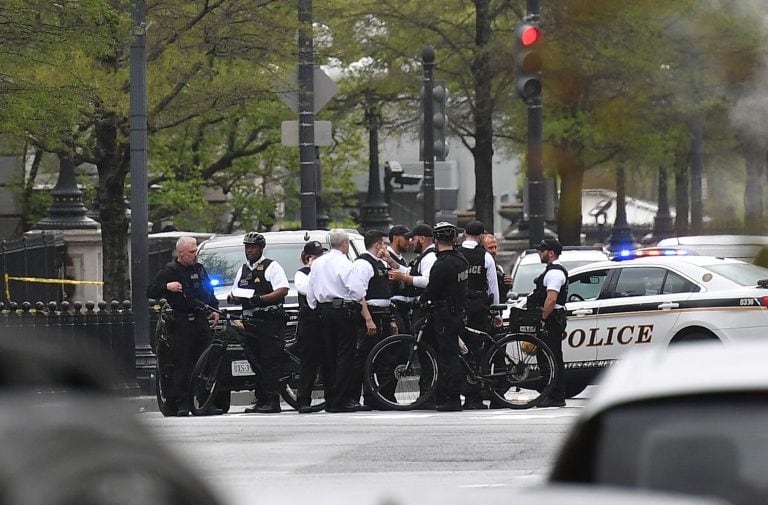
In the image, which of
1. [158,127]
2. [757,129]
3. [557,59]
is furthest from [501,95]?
[757,129]

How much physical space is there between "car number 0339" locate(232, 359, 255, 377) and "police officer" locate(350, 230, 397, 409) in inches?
41.7

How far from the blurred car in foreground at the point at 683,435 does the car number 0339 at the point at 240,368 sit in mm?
12883

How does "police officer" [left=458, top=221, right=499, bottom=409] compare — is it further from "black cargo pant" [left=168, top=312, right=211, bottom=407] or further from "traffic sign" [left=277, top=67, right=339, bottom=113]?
"traffic sign" [left=277, top=67, right=339, bottom=113]

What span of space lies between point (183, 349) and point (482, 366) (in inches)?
114

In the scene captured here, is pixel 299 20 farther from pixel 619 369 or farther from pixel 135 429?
pixel 135 429

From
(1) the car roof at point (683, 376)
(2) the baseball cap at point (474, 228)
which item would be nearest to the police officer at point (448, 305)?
(2) the baseball cap at point (474, 228)

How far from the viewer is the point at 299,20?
74.2 feet

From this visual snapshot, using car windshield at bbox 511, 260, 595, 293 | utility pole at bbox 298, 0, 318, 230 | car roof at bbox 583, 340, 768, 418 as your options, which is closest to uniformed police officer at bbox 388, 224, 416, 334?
car windshield at bbox 511, 260, 595, 293

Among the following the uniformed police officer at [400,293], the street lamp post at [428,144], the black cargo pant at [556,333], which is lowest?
the black cargo pant at [556,333]

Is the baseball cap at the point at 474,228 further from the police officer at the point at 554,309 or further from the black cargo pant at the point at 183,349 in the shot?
the black cargo pant at the point at 183,349

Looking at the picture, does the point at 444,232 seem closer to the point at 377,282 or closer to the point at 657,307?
the point at 377,282

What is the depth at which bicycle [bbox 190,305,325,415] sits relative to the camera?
16.0 m

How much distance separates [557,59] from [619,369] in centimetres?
2429

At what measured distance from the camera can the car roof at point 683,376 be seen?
3.27 m
